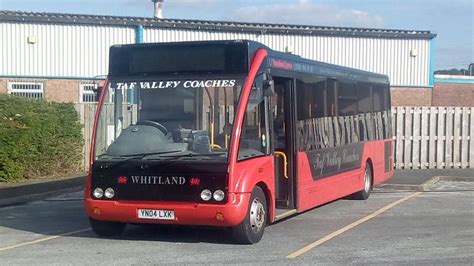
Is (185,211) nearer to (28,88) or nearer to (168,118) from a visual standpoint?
(168,118)

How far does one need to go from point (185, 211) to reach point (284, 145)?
2484 mm

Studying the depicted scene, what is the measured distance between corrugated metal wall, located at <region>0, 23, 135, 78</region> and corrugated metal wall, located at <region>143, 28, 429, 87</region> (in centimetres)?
422

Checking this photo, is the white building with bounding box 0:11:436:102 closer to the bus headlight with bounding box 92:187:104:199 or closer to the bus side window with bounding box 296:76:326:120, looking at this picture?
the bus side window with bounding box 296:76:326:120

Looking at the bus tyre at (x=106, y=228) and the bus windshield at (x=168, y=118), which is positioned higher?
the bus windshield at (x=168, y=118)

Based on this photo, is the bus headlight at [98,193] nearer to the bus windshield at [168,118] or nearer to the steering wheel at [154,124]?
the bus windshield at [168,118]

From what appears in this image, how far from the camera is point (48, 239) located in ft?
36.0

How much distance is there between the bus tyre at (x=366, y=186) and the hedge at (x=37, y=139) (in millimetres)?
7952

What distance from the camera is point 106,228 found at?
1104cm

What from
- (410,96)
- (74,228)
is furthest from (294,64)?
(410,96)

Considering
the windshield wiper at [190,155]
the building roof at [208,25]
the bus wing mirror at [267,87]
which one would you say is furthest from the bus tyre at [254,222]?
the building roof at [208,25]

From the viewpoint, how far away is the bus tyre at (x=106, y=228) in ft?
36.0

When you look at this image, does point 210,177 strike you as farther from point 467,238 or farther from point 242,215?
point 467,238

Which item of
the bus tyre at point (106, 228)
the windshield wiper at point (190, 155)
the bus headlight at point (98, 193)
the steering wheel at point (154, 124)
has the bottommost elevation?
the bus tyre at point (106, 228)

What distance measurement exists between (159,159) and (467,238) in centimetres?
445
